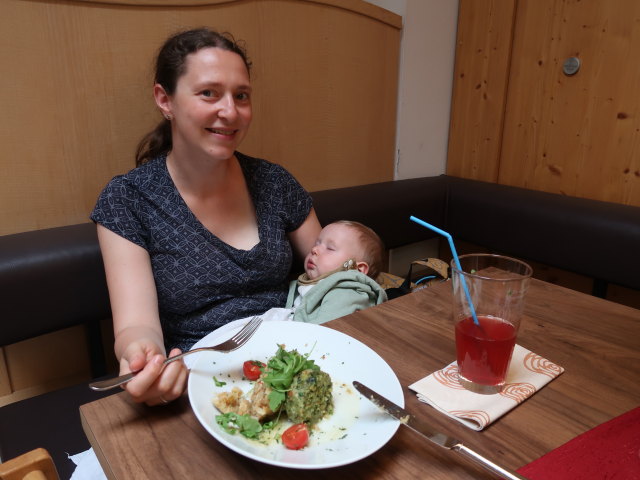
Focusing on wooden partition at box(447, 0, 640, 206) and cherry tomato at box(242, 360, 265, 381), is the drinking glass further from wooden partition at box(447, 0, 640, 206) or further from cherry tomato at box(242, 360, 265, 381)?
wooden partition at box(447, 0, 640, 206)

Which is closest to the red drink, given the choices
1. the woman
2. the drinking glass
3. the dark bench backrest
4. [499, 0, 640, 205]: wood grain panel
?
the drinking glass

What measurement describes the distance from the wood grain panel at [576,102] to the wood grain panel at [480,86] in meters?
0.06

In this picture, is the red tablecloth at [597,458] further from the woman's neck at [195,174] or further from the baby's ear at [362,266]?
the woman's neck at [195,174]

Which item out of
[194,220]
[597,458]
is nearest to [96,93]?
[194,220]

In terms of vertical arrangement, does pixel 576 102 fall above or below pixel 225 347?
above

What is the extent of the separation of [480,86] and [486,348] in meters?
2.28

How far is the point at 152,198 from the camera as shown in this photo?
1351 millimetres

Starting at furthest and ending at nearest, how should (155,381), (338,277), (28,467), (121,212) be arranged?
(338,277), (121,212), (155,381), (28,467)

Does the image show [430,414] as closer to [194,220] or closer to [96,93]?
[194,220]

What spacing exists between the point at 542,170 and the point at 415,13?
1059 mm

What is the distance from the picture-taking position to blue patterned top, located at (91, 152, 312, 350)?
133cm

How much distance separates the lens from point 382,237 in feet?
7.16

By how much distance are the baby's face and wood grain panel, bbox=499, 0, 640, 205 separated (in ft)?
4.77

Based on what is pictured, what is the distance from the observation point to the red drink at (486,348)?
2.54 ft
